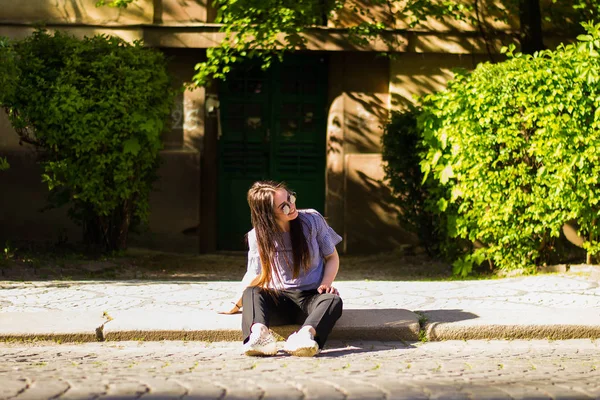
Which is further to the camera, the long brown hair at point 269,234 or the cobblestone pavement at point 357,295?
the cobblestone pavement at point 357,295

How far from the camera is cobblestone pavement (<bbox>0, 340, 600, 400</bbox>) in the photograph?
15.1ft

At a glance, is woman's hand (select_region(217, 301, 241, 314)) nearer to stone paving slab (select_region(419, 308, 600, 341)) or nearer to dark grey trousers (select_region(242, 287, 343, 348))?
dark grey trousers (select_region(242, 287, 343, 348))

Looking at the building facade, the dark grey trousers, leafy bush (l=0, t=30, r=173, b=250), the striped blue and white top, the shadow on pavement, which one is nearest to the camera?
the dark grey trousers

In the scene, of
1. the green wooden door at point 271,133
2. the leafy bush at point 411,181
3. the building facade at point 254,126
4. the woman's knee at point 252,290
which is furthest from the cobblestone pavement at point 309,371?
the green wooden door at point 271,133

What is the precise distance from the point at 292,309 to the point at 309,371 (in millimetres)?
1225

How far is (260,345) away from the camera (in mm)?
5770

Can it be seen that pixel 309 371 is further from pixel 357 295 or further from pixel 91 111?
pixel 91 111

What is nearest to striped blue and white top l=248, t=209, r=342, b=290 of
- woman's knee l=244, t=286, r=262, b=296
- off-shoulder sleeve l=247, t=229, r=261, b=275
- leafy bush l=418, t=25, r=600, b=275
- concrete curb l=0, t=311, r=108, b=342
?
off-shoulder sleeve l=247, t=229, r=261, b=275

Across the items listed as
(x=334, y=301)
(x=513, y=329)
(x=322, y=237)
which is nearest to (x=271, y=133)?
(x=322, y=237)

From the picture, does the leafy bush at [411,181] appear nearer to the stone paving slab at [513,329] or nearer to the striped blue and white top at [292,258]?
the stone paving slab at [513,329]

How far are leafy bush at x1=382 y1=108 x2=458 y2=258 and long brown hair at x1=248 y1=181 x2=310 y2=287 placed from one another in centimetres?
462

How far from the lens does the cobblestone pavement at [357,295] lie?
7.31 meters

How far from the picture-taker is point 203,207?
13.6 metres

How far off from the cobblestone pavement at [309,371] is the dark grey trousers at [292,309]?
20 cm
